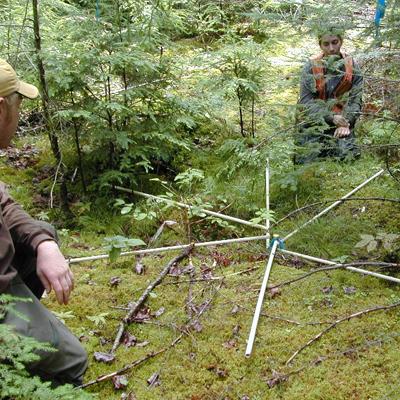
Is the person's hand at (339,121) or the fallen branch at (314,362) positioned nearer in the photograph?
the fallen branch at (314,362)

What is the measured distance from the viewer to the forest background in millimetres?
3084

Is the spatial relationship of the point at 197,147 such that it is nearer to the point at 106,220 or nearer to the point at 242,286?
the point at 106,220

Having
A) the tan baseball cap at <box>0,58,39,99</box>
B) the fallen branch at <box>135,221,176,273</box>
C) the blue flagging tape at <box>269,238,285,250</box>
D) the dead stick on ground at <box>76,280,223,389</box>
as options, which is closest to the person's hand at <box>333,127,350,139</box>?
the blue flagging tape at <box>269,238,285,250</box>

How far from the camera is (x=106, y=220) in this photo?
206 inches

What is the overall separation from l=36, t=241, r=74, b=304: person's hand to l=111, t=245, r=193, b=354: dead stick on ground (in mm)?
896

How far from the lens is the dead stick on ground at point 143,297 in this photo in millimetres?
3312

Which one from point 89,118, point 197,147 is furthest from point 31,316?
point 197,147

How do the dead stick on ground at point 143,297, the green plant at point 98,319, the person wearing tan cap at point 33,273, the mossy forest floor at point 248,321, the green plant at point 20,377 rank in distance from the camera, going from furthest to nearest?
the green plant at point 98,319 → the dead stick on ground at point 143,297 → the mossy forest floor at point 248,321 → the person wearing tan cap at point 33,273 → the green plant at point 20,377

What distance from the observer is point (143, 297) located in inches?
144

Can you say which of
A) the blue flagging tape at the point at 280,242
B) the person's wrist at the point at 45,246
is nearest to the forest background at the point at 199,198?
the blue flagging tape at the point at 280,242

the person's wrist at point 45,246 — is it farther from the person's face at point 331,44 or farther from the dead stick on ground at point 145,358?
the person's face at point 331,44

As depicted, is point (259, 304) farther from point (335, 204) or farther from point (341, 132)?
point (341, 132)

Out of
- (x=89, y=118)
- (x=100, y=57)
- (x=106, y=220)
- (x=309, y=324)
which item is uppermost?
(x=100, y=57)

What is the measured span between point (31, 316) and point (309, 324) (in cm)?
187
